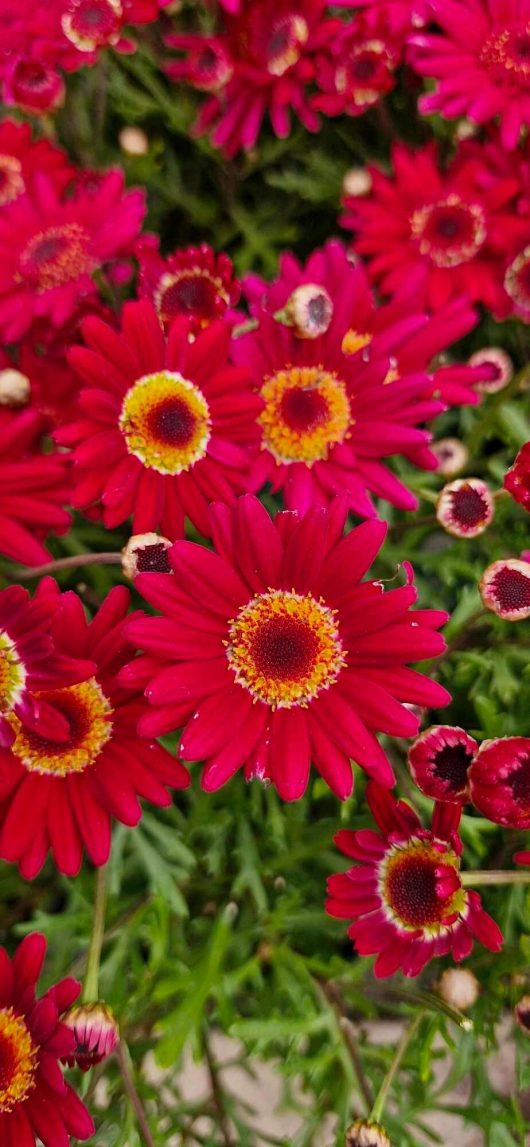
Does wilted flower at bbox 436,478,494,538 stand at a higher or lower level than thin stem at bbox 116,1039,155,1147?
higher

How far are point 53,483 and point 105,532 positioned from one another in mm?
254

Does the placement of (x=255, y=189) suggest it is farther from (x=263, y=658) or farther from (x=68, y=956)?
(x=68, y=956)

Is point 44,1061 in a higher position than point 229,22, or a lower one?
lower

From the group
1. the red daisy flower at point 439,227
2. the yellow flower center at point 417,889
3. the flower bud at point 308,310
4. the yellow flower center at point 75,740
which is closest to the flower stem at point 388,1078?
the yellow flower center at point 417,889

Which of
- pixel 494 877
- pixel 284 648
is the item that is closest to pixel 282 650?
pixel 284 648

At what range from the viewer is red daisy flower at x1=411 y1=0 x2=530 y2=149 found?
0.95 meters

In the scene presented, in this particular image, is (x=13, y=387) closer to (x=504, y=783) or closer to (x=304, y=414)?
(x=304, y=414)

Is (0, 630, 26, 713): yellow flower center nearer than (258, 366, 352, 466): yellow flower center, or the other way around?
(0, 630, 26, 713): yellow flower center

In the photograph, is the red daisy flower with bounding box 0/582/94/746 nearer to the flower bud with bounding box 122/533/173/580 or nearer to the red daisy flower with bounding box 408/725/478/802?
the flower bud with bounding box 122/533/173/580

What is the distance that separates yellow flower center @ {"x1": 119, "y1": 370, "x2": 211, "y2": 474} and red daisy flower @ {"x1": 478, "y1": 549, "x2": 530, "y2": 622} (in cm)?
27

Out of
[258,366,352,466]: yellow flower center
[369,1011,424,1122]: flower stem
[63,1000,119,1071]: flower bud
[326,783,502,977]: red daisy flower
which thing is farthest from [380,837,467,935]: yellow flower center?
[258,366,352,466]: yellow flower center

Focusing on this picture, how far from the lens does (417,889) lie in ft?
2.32

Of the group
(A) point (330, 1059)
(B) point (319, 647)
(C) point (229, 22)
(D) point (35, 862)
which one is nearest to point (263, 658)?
(B) point (319, 647)

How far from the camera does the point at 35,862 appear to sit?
0.69m
